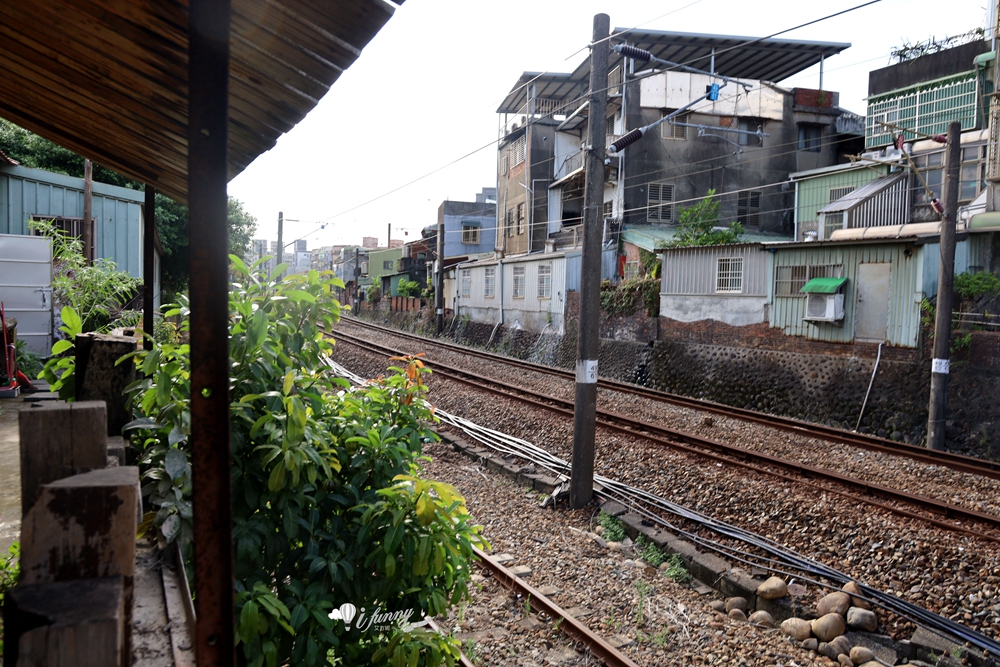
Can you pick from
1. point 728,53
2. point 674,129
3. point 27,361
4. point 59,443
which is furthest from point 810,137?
point 59,443

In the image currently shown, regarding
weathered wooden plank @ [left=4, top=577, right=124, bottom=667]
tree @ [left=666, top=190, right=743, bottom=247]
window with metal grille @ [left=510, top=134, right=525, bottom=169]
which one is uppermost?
window with metal grille @ [left=510, top=134, right=525, bottom=169]

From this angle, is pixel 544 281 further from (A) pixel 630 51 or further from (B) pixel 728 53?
(A) pixel 630 51

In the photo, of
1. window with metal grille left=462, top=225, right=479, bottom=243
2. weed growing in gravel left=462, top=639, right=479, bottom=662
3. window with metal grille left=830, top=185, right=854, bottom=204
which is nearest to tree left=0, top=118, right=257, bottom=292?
weed growing in gravel left=462, top=639, right=479, bottom=662

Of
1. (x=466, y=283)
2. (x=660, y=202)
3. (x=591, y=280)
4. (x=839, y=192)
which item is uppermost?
(x=660, y=202)

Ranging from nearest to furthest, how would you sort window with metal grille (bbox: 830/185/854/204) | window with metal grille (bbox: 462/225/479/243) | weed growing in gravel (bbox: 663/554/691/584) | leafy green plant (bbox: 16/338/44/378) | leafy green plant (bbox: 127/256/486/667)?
leafy green plant (bbox: 127/256/486/667)
weed growing in gravel (bbox: 663/554/691/584)
leafy green plant (bbox: 16/338/44/378)
window with metal grille (bbox: 830/185/854/204)
window with metal grille (bbox: 462/225/479/243)

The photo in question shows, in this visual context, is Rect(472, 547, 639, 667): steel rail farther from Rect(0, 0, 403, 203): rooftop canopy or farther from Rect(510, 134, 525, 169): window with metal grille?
Rect(510, 134, 525, 169): window with metal grille

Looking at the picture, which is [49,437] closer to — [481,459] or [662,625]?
[662,625]

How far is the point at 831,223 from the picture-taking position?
2123 cm

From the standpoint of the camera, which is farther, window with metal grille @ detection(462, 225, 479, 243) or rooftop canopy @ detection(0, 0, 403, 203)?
window with metal grille @ detection(462, 225, 479, 243)

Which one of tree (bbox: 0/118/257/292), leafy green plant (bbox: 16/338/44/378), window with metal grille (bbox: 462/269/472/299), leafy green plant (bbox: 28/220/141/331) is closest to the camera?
leafy green plant (bbox: 28/220/141/331)

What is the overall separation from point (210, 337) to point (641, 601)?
196 inches

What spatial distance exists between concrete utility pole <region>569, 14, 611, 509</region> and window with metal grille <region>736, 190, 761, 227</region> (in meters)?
21.1

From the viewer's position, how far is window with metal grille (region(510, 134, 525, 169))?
3447cm

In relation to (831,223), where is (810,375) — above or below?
below
